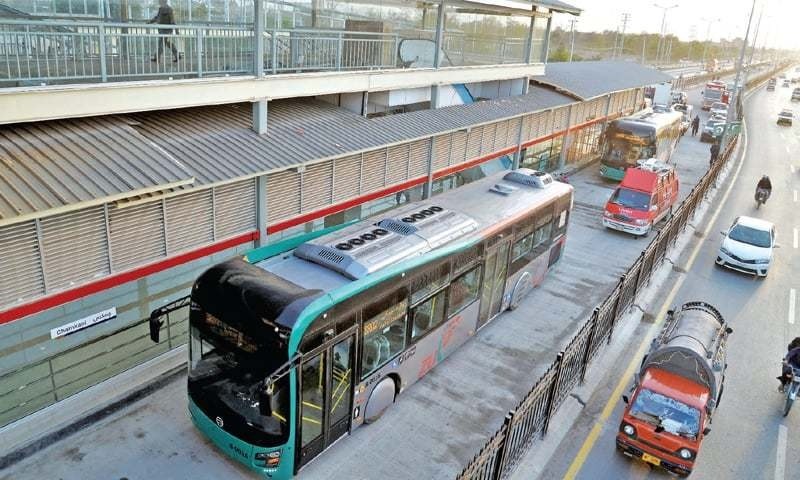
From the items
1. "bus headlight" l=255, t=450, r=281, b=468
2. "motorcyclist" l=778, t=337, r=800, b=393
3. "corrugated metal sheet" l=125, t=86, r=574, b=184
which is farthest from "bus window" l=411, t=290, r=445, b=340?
"motorcyclist" l=778, t=337, r=800, b=393

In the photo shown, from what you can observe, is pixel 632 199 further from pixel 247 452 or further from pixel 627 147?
pixel 247 452

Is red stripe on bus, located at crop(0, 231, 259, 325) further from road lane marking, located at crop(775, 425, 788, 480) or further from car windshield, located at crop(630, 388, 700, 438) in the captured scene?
road lane marking, located at crop(775, 425, 788, 480)

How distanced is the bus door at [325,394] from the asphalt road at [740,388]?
3.53 m

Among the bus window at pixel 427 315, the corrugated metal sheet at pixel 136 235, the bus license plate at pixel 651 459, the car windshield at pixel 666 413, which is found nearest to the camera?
the car windshield at pixel 666 413

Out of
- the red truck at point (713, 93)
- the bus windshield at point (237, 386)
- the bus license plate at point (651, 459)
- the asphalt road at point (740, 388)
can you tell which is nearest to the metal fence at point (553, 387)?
the asphalt road at point (740, 388)

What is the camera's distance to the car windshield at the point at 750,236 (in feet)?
60.7

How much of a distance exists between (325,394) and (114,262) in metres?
4.17

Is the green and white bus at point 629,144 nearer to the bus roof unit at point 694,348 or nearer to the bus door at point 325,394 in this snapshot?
the bus roof unit at point 694,348

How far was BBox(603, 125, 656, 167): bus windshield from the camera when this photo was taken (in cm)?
2764

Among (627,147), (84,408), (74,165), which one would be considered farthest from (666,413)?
(627,147)

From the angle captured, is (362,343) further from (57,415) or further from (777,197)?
(777,197)

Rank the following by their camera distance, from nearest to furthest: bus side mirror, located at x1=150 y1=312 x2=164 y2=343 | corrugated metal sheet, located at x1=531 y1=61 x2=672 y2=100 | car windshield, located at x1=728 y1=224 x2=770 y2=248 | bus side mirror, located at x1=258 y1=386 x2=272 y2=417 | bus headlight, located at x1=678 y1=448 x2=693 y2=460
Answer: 1. bus side mirror, located at x1=258 y1=386 x2=272 y2=417
2. bus side mirror, located at x1=150 y1=312 x2=164 y2=343
3. bus headlight, located at x1=678 y1=448 x2=693 y2=460
4. car windshield, located at x1=728 y1=224 x2=770 y2=248
5. corrugated metal sheet, located at x1=531 y1=61 x2=672 y2=100

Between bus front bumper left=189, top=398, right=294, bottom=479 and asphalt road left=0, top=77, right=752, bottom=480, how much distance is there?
0.61 m

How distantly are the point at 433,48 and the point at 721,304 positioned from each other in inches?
436
